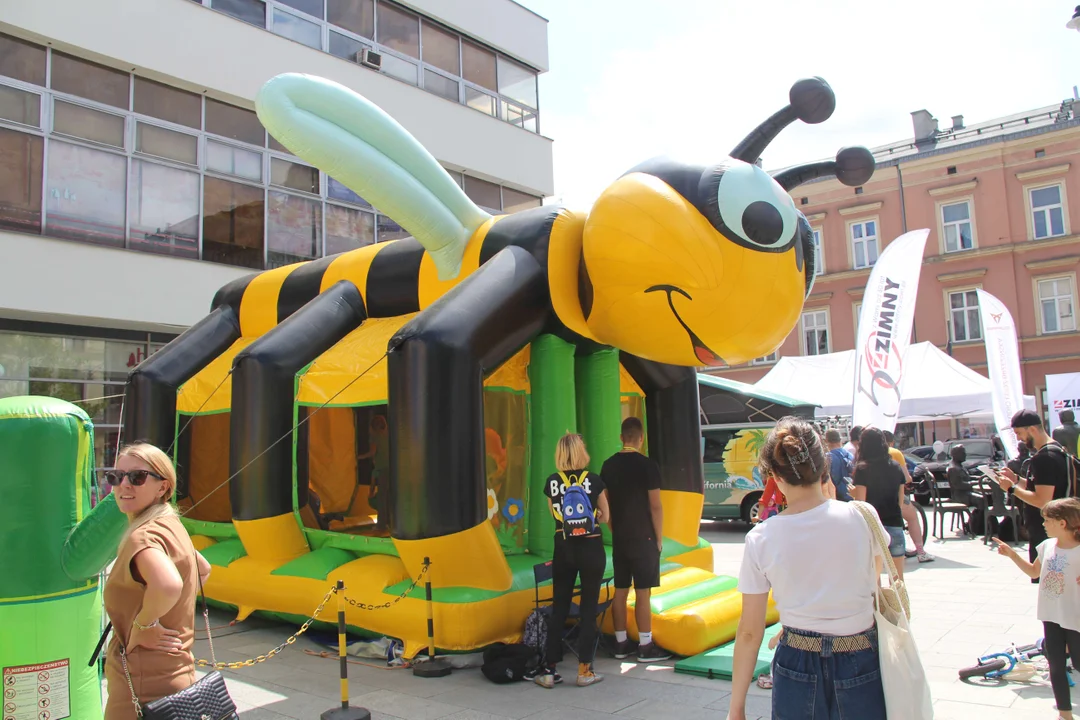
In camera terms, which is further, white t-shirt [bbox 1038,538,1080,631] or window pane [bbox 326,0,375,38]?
window pane [bbox 326,0,375,38]

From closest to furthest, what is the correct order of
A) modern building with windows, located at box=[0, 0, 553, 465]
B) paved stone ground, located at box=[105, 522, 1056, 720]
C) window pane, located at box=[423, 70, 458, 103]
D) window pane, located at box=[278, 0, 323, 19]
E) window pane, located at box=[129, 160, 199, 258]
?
1. paved stone ground, located at box=[105, 522, 1056, 720]
2. modern building with windows, located at box=[0, 0, 553, 465]
3. window pane, located at box=[129, 160, 199, 258]
4. window pane, located at box=[278, 0, 323, 19]
5. window pane, located at box=[423, 70, 458, 103]

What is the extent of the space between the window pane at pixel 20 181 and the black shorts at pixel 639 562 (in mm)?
9828

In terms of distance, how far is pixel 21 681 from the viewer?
353cm

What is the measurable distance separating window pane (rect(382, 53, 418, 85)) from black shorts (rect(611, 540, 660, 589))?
40.7ft

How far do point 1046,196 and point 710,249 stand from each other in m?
27.0

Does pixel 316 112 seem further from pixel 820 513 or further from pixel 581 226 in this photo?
pixel 820 513

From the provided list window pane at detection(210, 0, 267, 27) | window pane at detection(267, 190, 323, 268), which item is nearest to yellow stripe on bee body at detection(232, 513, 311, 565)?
window pane at detection(267, 190, 323, 268)

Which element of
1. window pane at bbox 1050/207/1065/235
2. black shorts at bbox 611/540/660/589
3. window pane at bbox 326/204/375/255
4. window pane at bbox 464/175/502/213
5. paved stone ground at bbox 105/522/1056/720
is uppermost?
window pane at bbox 1050/207/1065/235

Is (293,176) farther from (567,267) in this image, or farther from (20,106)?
(567,267)

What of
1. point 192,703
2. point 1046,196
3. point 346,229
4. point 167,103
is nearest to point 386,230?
point 346,229

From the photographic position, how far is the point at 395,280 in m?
6.97

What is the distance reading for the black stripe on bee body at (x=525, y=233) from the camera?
602cm

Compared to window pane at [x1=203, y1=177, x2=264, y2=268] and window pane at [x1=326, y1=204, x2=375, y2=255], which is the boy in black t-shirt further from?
window pane at [x1=326, y1=204, x2=375, y2=255]

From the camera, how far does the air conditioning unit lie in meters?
15.1
